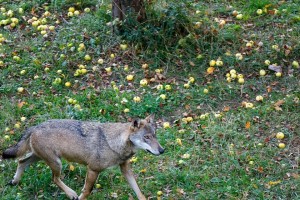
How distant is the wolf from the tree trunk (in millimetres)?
3389

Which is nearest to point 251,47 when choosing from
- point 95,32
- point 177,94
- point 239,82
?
point 239,82

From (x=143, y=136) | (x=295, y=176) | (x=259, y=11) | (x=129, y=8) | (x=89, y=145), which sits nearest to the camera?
(x=143, y=136)

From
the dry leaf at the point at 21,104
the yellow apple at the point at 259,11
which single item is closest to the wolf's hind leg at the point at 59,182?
the dry leaf at the point at 21,104

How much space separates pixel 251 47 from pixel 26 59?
391 centimetres

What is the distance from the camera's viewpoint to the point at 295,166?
27.2ft

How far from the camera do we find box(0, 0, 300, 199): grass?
8195 millimetres

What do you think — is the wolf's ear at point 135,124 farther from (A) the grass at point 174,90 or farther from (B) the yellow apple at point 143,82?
(B) the yellow apple at point 143,82

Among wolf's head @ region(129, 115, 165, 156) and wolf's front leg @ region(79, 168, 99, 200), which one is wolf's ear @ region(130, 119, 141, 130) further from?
wolf's front leg @ region(79, 168, 99, 200)

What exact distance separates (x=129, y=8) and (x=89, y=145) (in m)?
3.74

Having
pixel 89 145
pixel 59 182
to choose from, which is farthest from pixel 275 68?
pixel 59 182

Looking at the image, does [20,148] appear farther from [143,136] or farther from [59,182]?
[143,136]

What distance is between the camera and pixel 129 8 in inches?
427

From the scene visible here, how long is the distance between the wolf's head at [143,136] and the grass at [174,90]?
0.75 m

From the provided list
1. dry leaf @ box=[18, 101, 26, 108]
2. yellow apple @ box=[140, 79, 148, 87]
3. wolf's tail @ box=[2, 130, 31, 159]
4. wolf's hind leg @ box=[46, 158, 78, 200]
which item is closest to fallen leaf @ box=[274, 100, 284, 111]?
yellow apple @ box=[140, 79, 148, 87]
